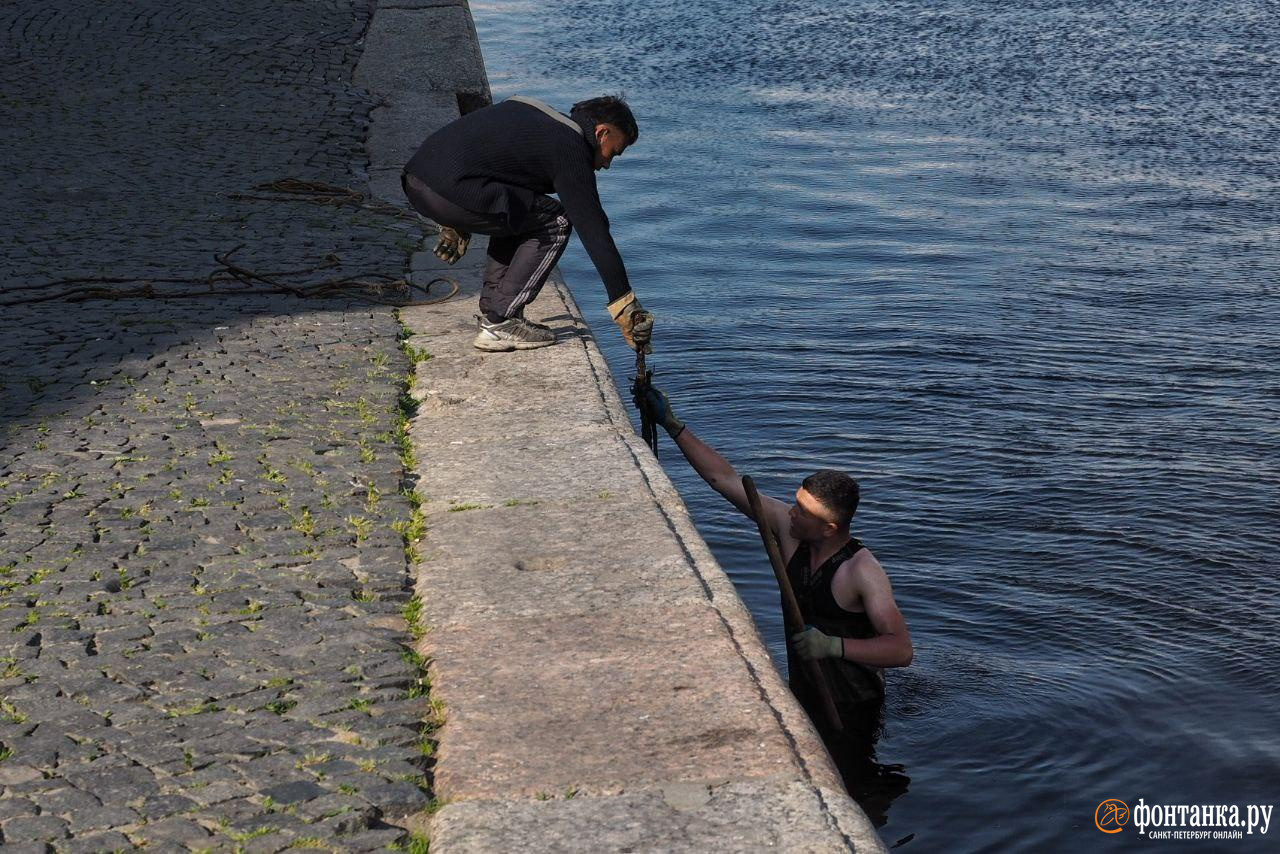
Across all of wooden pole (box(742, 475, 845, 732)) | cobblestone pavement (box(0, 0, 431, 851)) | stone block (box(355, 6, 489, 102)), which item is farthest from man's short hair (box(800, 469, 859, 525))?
stone block (box(355, 6, 489, 102))

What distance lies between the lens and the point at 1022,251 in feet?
32.9

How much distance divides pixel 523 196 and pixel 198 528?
2.14 meters

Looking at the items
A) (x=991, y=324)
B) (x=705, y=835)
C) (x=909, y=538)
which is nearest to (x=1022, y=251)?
(x=991, y=324)

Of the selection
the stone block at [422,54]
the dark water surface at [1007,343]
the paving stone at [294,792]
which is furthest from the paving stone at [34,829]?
the stone block at [422,54]

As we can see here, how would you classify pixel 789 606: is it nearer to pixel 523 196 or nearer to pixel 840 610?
pixel 840 610

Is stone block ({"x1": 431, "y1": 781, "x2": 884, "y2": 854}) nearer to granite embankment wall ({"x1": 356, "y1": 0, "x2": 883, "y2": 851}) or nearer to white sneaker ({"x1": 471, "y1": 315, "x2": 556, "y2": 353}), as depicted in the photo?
granite embankment wall ({"x1": 356, "y1": 0, "x2": 883, "y2": 851})

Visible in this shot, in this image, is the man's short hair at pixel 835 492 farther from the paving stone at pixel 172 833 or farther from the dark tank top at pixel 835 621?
the paving stone at pixel 172 833

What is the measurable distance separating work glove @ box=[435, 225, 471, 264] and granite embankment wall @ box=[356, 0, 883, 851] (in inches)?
28.8

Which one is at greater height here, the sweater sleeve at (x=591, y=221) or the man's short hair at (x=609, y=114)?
the man's short hair at (x=609, y=114)

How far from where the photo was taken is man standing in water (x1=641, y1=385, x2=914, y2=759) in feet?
16.2

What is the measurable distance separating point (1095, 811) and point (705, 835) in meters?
2.23

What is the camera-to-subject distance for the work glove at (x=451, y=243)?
654 cm

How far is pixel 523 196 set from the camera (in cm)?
619

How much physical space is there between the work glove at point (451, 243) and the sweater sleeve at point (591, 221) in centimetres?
76
